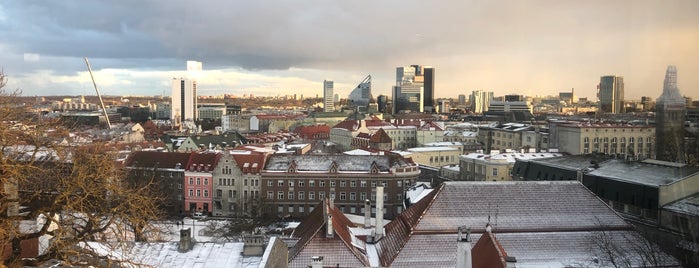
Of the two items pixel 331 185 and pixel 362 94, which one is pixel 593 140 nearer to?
pixel 331 185

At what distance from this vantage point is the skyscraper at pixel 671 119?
1034 cm

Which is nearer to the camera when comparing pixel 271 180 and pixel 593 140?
pixel 271 180

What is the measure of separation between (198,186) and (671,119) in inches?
1048

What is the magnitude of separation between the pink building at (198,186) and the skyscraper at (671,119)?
81.1 ft

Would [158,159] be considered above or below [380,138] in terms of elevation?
below

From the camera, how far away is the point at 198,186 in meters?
34.1

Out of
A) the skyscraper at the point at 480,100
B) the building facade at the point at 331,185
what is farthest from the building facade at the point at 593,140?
the skyscraper at the point at 480,100

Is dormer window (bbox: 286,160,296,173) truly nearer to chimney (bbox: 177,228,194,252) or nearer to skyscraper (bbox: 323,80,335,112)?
chimney (bbox: 177,228,194,252)

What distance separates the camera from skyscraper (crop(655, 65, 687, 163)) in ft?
33.9

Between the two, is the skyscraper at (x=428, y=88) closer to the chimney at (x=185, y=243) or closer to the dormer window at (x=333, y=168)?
the dormer window at (x=333, y=168)

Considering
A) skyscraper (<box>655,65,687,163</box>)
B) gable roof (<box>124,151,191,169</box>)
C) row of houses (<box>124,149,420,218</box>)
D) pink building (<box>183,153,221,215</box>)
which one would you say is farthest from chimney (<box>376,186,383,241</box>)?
gable roof (<box>124,151,191,169</box>)

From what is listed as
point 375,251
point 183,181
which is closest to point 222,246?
point 375,251

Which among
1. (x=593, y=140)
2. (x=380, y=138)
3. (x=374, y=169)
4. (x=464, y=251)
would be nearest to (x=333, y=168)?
(x=374, y=169)

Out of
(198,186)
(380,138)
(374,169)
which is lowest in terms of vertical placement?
(198,186)
